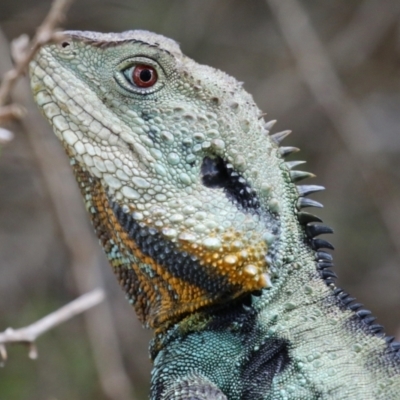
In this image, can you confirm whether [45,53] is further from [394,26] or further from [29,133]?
[394,26]

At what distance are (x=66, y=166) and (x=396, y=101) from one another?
4968 millimetres

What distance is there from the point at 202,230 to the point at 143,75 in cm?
62

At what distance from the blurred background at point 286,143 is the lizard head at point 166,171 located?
401 cm

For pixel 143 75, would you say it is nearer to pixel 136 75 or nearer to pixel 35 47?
pixel 136 75

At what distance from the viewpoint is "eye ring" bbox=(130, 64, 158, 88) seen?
2650mm

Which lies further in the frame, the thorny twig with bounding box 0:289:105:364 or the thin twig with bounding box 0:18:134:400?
the thin twig with bounding box 0:18:134:400

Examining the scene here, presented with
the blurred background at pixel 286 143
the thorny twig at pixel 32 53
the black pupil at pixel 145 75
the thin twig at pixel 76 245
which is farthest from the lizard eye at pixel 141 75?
the blurred background at pixel 286 143

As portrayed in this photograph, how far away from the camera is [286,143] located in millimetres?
8516

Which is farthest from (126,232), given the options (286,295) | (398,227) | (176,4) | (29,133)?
(176,4)

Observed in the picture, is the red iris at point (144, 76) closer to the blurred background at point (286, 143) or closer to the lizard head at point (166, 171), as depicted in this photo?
the lizard head at point (166, 171)

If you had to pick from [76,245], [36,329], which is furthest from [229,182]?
[76,245]

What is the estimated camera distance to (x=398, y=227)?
7.60 m

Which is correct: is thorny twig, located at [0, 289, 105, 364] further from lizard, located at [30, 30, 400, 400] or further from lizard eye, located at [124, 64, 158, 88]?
lizard eye, located at [124, 64, 158, 88]

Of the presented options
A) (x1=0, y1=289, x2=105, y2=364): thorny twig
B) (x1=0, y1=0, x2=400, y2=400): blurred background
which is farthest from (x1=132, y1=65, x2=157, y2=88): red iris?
(x1=0, y1=0, x2=400, y2=400): blurred background
